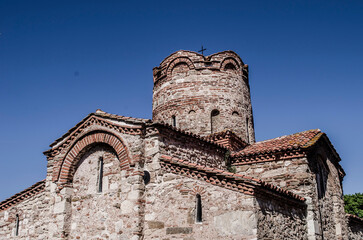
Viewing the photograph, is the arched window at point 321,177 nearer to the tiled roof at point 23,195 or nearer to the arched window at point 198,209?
the arched window at point 198,209

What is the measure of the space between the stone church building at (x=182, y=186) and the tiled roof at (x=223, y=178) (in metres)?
0.02

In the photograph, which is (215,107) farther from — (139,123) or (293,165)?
Answer: (139,123)

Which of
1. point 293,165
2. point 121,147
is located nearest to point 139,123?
point 121,147

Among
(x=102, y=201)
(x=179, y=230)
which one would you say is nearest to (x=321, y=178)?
(x=179, y=230)

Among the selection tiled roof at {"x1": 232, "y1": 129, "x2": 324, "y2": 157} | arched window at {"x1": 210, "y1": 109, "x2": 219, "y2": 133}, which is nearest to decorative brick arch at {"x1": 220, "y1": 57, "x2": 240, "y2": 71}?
arched window at {"x1": 210, "y1": 109, "x2": 219, "y2": 133}

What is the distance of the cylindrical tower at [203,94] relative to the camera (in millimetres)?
13930

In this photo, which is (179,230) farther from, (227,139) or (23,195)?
(23,195)

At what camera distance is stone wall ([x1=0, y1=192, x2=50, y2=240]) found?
11.3m

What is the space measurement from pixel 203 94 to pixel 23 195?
744 cm

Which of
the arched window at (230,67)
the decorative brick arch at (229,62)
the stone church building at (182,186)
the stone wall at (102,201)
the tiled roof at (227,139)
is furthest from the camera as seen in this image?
the arched window at (230,67)

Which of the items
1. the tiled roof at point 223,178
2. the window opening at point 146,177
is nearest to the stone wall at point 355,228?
Result: the tiled roof at point 223,178

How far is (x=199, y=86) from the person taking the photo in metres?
14.4

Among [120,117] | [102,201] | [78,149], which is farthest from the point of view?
[78,149]

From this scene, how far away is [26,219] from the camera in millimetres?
11930
